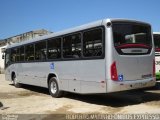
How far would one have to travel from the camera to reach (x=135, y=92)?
46.7ft

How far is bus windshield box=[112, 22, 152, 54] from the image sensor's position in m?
10.2

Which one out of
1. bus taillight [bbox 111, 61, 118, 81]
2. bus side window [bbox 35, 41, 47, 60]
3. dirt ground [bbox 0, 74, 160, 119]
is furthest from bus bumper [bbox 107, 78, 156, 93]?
bus side window [bbox 35, 41, 47, 60]

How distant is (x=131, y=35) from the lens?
10578mm

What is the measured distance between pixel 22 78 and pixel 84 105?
7550 millimetres

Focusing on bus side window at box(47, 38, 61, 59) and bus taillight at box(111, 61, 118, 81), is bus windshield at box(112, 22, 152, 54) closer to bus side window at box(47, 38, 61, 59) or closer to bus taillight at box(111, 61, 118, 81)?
bus taillight at box(111, 61, 118, 81)

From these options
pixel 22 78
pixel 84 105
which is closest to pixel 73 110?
pixel 84 105

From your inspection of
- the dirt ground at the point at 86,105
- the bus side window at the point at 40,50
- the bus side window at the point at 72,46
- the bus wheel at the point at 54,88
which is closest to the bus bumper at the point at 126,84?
the dirt ground at the point at 86,105

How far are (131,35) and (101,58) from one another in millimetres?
1436

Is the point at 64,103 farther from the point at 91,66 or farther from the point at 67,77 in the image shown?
the point at 91,66

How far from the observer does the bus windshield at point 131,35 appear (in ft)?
33.3

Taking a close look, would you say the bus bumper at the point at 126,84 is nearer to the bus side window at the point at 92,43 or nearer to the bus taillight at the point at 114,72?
the bus taillight at the point at 114,72

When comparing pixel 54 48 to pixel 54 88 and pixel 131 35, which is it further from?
pixel 131 35

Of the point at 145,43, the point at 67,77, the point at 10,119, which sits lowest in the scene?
the point at 10,119

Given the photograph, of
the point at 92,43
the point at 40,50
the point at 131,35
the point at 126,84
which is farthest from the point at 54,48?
the point at 126,84
